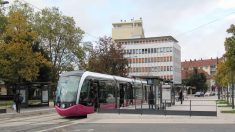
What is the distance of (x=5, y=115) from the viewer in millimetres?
36875

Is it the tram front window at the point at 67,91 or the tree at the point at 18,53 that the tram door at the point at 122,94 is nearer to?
the tram front window at the point at 67,91

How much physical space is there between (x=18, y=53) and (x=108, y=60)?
27.1 meters

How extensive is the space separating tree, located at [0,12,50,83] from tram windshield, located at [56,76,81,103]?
69.8 ft

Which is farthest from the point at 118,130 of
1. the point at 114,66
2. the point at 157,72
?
the point at 157,72

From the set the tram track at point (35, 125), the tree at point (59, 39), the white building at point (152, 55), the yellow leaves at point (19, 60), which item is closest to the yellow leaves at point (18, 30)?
the yellow leaves at point (19, 60)

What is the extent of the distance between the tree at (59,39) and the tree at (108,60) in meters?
7.16

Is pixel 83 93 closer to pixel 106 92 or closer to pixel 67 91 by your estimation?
pixel 67 91

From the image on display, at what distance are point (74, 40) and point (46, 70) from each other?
36.6 ft

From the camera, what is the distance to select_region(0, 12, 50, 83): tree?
170 feet

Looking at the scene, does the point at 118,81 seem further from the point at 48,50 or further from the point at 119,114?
the point at 48,50

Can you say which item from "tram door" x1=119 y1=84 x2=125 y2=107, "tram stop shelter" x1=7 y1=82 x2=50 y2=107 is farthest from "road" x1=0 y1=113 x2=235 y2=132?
"tram stop shelter" x1=7 y1=82 x2=50 y2=107

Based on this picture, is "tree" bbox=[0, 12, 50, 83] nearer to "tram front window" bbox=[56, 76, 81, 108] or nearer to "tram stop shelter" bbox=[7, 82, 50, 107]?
"tram stop shelter" bbox=[7, 82, 50, 107]

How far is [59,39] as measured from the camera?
280ft

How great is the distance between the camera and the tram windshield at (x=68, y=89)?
30578mm
